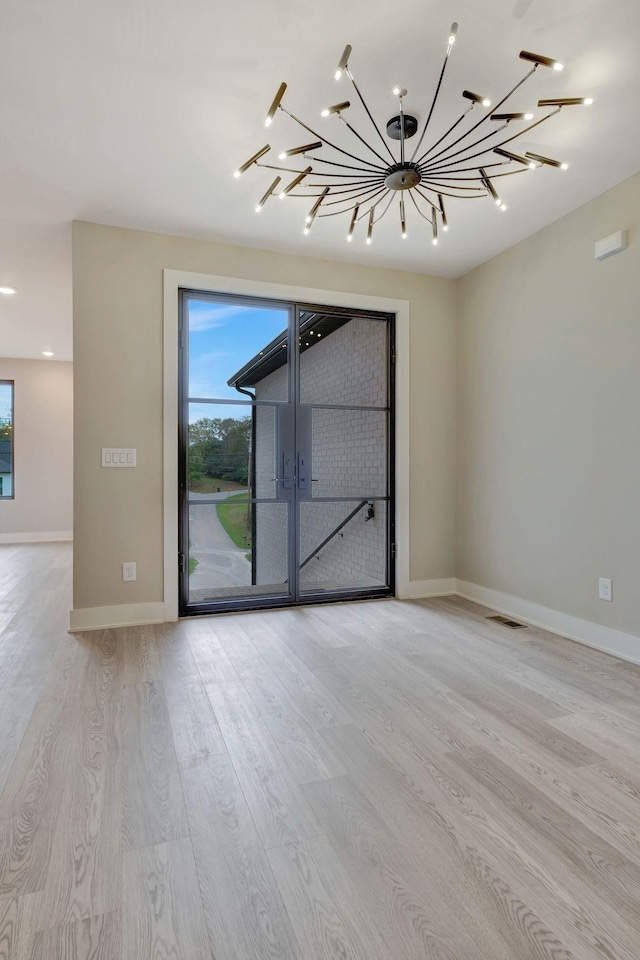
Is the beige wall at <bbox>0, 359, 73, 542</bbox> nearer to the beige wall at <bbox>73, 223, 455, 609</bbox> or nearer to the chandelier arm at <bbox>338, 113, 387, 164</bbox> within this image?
the beige wall at <bbox>73, 223, 455, 609</bbox>

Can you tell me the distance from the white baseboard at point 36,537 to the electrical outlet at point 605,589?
285 inches

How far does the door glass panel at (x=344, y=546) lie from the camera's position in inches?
167

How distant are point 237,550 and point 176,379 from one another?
1.34 m

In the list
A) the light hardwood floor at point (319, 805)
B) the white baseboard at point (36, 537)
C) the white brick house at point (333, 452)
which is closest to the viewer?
the light hardwood floor at point (319, 805)

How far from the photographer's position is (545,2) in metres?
1.80

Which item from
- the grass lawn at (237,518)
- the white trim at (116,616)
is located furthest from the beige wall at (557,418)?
the white trim at (116,616)

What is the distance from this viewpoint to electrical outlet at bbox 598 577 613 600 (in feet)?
9.86

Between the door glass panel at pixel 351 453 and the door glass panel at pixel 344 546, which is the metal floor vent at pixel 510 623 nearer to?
the door glass panel at pixel 344 546

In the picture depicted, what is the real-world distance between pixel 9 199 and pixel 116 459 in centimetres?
166

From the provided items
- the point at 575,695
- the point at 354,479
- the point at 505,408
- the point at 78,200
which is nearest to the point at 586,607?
the point at 575,695

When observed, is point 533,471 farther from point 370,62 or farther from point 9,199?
point 9,199

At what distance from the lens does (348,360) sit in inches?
175

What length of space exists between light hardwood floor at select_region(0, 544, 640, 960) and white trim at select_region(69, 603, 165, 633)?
41cm

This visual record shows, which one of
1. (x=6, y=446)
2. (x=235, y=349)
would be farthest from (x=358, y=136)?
(x=6, y=446)
